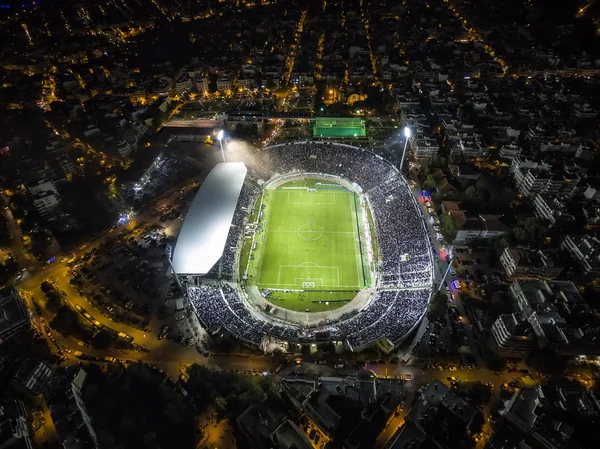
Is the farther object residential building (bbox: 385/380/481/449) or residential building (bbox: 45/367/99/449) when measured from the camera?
residential building (bbox: 45/367/99/449)

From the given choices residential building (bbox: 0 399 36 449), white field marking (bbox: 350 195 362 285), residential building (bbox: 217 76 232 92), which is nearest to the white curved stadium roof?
white field marking (bbox: 350 195 362 285)

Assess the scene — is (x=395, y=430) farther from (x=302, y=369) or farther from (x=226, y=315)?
(x=226, y=315)

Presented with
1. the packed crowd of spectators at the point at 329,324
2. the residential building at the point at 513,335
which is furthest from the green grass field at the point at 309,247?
the residential building at the point at 513,335

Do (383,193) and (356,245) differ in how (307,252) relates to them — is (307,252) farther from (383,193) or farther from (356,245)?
(383,193)

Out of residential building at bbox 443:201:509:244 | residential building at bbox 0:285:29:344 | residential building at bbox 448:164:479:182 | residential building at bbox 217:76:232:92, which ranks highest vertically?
residential building at bbox 217:76:232:92

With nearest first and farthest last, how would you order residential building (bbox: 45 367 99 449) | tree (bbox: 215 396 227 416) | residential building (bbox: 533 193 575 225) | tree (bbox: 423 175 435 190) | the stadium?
residential building (bbox: 45 367 99 449), tree (bbox: 215 396 227 416), the stadium, residential building (bbox: 533 193 575 225), tree (bbox: 423 175 435 190)

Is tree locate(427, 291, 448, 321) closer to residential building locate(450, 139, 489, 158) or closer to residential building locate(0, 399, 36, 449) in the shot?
residential building locate(450, 139, 489, 158)

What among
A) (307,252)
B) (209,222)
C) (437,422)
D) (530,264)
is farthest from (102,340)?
(530,264)

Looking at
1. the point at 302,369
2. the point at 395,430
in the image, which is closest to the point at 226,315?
the point at 302,369

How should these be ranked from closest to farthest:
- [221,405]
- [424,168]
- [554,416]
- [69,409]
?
[554,416], [69,409], [221,405], [424,168]

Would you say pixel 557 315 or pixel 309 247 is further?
pixel 309 247
